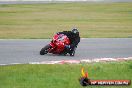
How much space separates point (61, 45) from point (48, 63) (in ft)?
6.41

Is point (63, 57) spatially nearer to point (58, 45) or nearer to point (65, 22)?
point (58, 45)

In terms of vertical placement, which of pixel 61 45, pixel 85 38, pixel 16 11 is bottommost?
pixel 16 11

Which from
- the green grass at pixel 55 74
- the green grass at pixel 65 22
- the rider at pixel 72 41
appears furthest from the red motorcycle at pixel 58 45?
the green grass at pixel 65 22

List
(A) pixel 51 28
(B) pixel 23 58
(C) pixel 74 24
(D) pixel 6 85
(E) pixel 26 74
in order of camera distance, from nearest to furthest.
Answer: (D) pixel 6 85
(E) pixel 26 74
(B) pixel 23 58
(A) pixel 51 28
(C) pixel 74 24

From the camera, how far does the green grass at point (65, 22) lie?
947 inches

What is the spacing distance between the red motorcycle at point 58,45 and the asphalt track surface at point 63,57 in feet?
0.55

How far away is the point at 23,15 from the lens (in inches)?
1350

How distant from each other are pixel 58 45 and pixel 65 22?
1490 cm

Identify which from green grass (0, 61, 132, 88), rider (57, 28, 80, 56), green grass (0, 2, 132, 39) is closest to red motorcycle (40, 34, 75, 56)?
rider (57, 28, 80, 56)

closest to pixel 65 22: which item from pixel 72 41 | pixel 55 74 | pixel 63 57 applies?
pixel 72 41

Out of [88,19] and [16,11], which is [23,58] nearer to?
[88,19]

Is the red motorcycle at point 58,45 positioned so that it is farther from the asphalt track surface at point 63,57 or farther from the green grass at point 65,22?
the green grass at point 65,22

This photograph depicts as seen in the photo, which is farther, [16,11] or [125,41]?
[16,11]

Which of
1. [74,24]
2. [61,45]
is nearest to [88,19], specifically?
[74,24]
